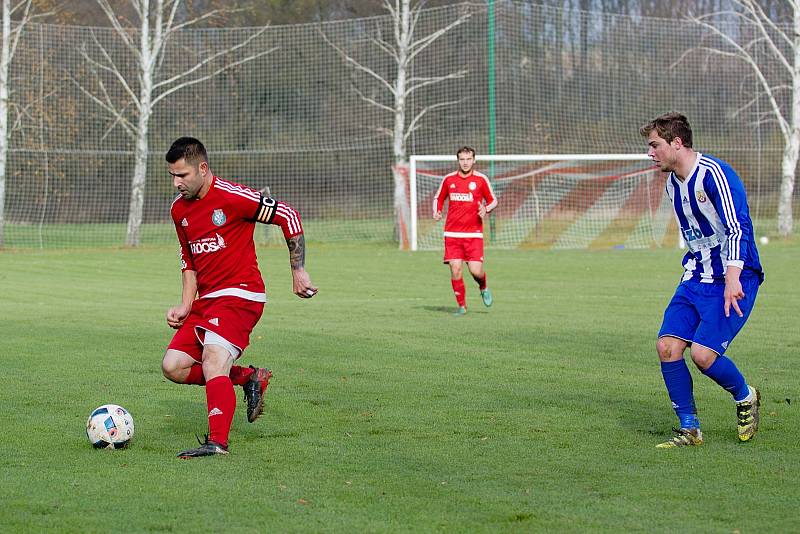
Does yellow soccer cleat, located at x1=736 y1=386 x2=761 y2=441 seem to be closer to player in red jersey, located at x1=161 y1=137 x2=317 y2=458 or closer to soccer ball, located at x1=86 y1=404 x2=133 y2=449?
player in red jersey, located at x1=161 y1=137 x2=317 y2=458

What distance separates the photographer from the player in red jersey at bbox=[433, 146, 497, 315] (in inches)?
571

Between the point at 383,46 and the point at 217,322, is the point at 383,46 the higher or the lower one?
the higher one

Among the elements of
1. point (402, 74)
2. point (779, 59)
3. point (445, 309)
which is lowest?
point (445, 309)

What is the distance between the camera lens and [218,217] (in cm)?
647

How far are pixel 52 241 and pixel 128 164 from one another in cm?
566

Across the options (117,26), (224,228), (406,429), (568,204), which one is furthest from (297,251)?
(117,26)

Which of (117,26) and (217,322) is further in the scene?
(117,26)

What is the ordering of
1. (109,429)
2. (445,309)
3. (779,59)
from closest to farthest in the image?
(109,429) < (445,309) < (779,59)

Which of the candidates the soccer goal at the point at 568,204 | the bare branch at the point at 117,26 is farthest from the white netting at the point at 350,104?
the soccer goal at the point at 568,204

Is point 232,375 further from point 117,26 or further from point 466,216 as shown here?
point 117,26

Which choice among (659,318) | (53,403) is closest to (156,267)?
(659,318)

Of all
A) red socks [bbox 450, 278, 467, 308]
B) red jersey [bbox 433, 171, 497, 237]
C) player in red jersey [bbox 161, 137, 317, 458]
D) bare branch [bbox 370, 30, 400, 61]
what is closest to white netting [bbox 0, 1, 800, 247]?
bare branch [bbox 370, 30, 400, 61]

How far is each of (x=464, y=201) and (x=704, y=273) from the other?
848 centimetres

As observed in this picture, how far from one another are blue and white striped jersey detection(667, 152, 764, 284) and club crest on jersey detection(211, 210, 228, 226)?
2552 mm
